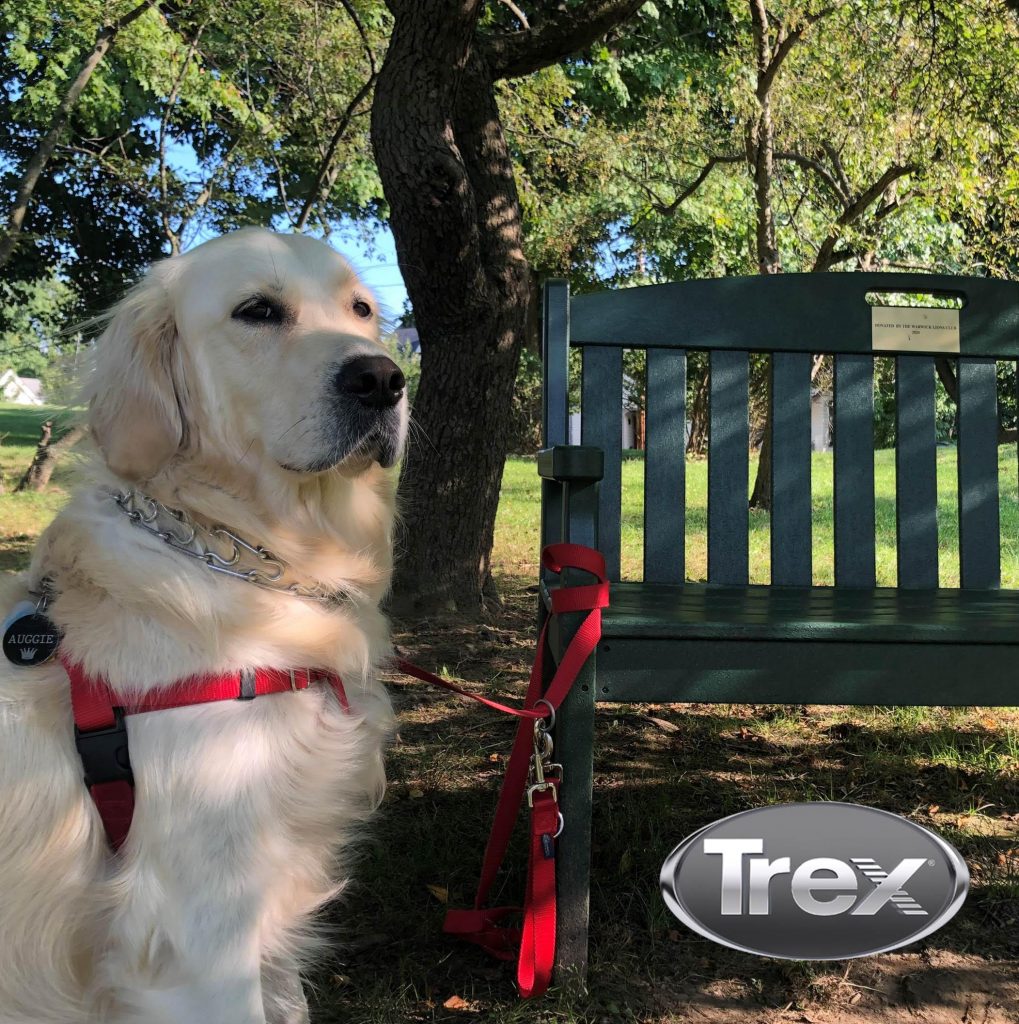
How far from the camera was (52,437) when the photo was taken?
5.95ft

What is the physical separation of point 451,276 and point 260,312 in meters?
2.75

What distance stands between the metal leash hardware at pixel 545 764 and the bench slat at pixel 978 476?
5.60 feet

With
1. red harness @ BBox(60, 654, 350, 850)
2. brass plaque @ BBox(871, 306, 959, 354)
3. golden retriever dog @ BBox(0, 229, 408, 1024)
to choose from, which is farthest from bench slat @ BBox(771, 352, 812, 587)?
red harness @ BBox(60, 654, 350, 850)

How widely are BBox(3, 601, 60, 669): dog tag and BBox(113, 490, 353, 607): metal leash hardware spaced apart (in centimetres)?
23

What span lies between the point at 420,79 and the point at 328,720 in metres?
3.32

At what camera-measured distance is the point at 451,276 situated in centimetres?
441

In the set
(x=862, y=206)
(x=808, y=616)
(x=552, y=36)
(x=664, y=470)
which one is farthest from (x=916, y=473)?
(x=862, y=206)

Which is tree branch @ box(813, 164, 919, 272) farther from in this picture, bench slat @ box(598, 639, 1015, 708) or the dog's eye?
the dog's eye

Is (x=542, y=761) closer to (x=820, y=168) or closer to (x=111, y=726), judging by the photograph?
(x=111, y=726)

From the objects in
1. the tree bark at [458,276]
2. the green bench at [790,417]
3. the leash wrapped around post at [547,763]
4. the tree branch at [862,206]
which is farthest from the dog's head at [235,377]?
the tree branch at [862,206]

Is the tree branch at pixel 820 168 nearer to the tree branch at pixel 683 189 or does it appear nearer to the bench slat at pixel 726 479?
the tree branch at pixel 683 189

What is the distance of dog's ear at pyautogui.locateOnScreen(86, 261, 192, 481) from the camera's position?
1.64 metres

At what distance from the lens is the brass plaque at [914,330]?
9.76 feet

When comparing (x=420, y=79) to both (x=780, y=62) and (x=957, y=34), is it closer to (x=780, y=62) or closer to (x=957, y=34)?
(x=957, y=34)
